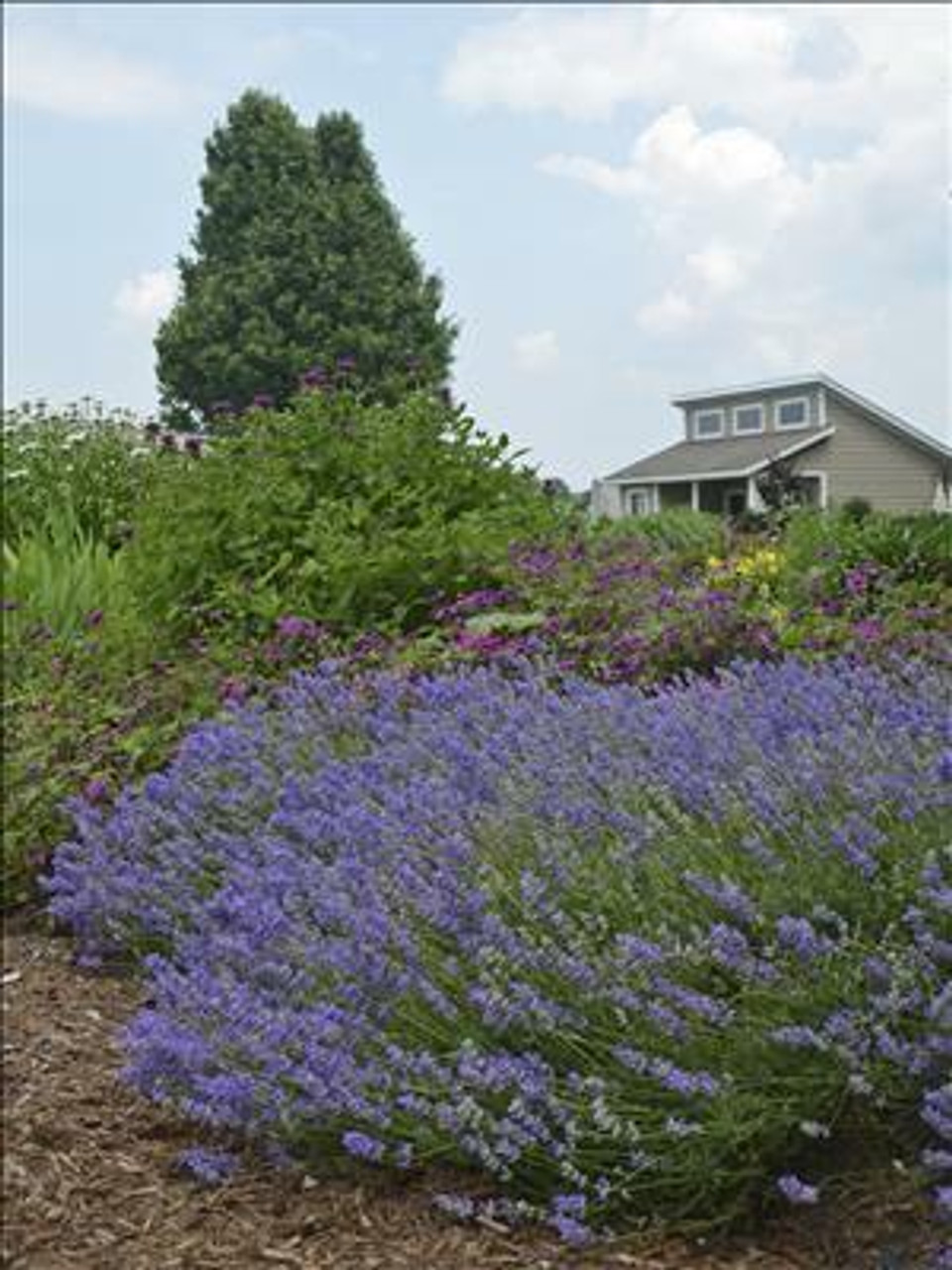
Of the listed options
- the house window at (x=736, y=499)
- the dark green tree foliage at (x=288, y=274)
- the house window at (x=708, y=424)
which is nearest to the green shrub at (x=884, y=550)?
the house window at (x=736, y=499)

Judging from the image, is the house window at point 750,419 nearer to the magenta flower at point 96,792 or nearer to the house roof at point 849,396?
the house roof at point 849,396

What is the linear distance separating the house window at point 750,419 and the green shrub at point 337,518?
25713mm

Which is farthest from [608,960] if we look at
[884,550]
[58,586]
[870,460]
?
[870,460]

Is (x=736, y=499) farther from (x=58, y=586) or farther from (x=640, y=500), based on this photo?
(x=58, y=586)

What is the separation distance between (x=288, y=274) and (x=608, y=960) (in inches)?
1310

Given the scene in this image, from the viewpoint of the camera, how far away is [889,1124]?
2430 mm

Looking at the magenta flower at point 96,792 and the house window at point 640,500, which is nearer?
the magenta flower at point 96,792

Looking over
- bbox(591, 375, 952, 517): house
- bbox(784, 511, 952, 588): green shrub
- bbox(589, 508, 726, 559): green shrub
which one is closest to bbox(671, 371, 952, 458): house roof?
bbox(591, 375, 952, 517): house

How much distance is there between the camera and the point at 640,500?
1372 inches

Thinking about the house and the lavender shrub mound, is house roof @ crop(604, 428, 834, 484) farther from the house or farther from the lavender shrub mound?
the lavender shrub mound

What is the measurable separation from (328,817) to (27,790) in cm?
198

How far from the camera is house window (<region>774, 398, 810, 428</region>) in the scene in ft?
103

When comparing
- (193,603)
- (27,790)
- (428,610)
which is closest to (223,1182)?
(27,790)

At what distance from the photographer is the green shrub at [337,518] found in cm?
645
